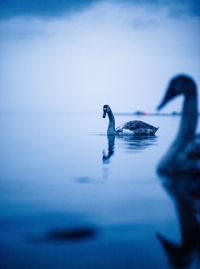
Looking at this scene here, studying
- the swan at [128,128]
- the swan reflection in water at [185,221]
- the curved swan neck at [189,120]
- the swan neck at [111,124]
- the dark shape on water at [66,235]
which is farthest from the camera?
the swan at [128,128]

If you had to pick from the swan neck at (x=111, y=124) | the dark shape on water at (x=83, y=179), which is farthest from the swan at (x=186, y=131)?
the swan neck at (x=111, y=124)

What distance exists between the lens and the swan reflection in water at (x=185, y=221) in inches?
168

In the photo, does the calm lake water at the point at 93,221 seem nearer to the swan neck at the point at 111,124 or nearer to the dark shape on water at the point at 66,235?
the dark shape on water at the point at 66,235

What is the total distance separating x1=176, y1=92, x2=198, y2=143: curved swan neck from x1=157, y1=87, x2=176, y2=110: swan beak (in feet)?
1.10

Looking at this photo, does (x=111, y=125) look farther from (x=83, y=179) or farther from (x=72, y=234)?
(x=72, y=234)

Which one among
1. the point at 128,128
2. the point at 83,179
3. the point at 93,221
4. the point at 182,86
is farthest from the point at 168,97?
the point at 128,128

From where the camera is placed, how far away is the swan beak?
25.8ft

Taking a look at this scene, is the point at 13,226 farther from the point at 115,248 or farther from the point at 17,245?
the point at 115,248

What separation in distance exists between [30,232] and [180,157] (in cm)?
414

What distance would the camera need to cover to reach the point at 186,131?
308 inches

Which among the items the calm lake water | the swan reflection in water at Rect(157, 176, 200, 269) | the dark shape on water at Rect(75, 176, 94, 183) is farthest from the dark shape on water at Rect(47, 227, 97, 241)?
the dark shape on water at Rect(75, 176, 94, 183)

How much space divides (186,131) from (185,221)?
9.38ft

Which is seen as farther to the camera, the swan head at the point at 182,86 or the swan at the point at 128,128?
the swan at the point at 128,128

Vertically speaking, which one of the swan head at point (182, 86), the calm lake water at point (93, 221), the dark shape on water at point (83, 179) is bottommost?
the dark shape on water at point (83, 179)
